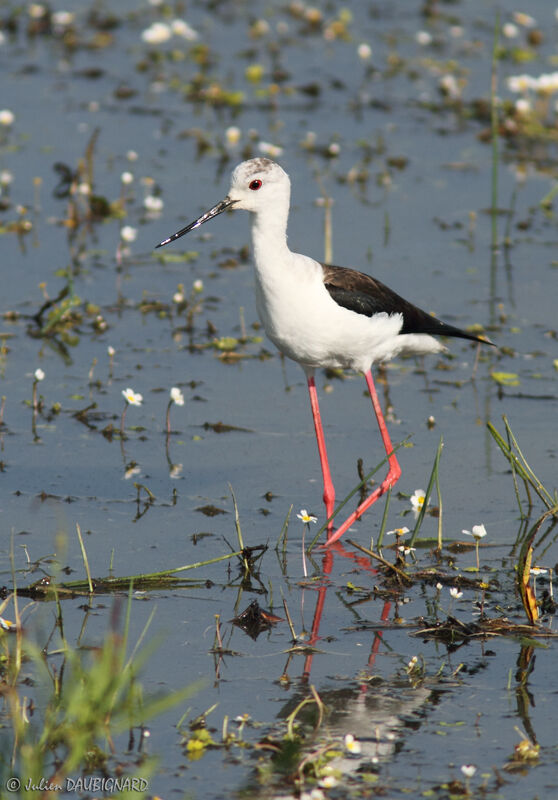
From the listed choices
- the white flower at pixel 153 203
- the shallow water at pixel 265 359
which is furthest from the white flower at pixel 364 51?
the white flower at pixel 153 203

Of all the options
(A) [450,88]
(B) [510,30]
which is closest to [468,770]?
(A) [450,88]

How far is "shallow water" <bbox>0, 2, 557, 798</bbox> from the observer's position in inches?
179

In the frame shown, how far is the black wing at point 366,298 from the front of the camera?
5.98 metres

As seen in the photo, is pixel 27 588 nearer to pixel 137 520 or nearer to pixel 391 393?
pixel 137 520

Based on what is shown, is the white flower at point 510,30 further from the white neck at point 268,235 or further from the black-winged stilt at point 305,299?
the white neck at point 268,235

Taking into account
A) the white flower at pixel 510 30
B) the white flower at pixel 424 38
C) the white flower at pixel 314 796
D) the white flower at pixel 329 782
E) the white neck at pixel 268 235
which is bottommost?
the white flower at pixel 329 782

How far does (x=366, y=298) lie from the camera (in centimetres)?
608

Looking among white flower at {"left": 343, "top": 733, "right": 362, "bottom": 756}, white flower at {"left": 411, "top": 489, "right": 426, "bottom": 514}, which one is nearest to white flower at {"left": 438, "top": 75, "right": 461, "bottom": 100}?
white flower at {"left": 411, "top": 489, "right": 426, "bottom": 514}

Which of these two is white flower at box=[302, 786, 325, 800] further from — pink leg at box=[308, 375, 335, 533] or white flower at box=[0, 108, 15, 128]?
white flower at box=[0, 108, 15, 128]

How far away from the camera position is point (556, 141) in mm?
11586

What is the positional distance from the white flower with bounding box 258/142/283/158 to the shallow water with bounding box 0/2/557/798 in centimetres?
13

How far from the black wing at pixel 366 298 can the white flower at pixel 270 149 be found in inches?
168

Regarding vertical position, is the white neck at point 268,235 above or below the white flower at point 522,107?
above

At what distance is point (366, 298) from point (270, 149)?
470 cm
